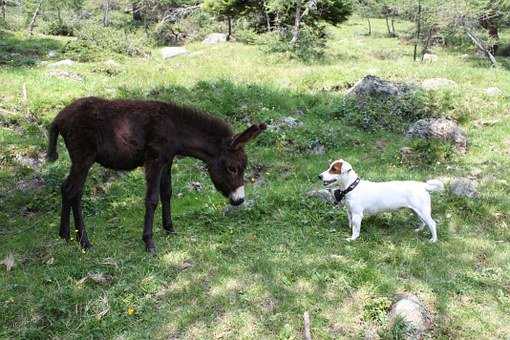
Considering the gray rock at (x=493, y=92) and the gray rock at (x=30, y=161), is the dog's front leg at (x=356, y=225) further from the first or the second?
the gray rock at (x=493, y=92)

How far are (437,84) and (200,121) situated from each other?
39.9 ft

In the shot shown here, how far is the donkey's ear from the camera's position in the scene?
732 centimetres

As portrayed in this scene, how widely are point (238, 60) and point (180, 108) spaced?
14588mm

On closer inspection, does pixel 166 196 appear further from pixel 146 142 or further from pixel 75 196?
pixel 75 196

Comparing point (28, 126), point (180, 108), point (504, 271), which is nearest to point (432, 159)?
point (504, 271)

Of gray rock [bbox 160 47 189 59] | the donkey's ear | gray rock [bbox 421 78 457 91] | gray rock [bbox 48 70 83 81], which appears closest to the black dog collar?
the donkey's ear

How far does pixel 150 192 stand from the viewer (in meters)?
7.86

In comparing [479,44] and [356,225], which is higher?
[356,225]

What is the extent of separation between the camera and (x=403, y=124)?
1506 centimetres

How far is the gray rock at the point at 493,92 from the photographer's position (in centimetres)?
1721

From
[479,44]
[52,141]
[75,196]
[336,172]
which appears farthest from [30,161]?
[479,44]

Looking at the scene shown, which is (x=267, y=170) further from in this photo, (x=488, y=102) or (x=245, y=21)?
(x=245, y=21)

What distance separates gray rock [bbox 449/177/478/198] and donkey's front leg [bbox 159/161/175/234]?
5.74m

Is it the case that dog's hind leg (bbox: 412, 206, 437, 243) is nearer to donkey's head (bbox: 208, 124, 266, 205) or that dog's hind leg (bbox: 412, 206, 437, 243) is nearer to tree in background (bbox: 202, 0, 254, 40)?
donkey's head (bbox: 208, 124, 266, 205)
